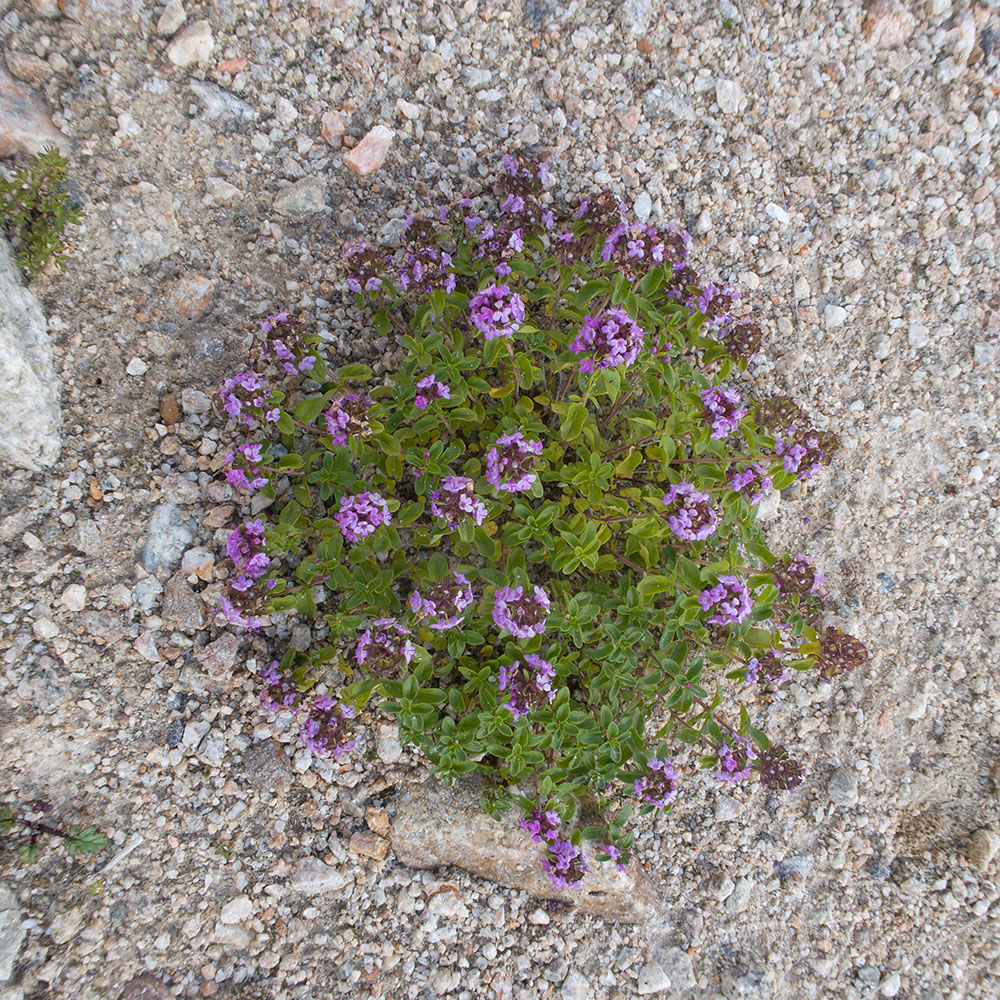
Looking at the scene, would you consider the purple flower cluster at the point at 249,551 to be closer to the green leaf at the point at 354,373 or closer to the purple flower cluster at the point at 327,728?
the purple flower cluster at the point at 327,728

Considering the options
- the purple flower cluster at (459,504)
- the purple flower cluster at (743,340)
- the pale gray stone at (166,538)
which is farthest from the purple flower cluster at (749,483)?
the pale gray stone at (166,538)

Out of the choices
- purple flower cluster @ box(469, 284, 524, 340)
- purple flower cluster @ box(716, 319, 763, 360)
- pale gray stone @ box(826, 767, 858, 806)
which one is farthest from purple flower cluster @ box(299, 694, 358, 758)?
pale gray stone @ box(826, 767, 858, 806)

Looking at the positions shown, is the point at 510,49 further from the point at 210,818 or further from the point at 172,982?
the point at 172,982

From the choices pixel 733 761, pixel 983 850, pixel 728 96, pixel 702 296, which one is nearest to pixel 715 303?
pixel 702 296

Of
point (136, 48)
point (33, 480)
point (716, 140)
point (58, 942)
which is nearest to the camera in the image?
point (58, 942)

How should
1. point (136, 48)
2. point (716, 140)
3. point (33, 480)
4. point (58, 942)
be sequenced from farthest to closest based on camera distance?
point (716, 140), point (136, 48), point (33, 480), point (58, 942)

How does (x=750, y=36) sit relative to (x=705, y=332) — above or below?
above

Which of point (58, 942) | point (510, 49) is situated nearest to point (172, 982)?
point (58, 942)
